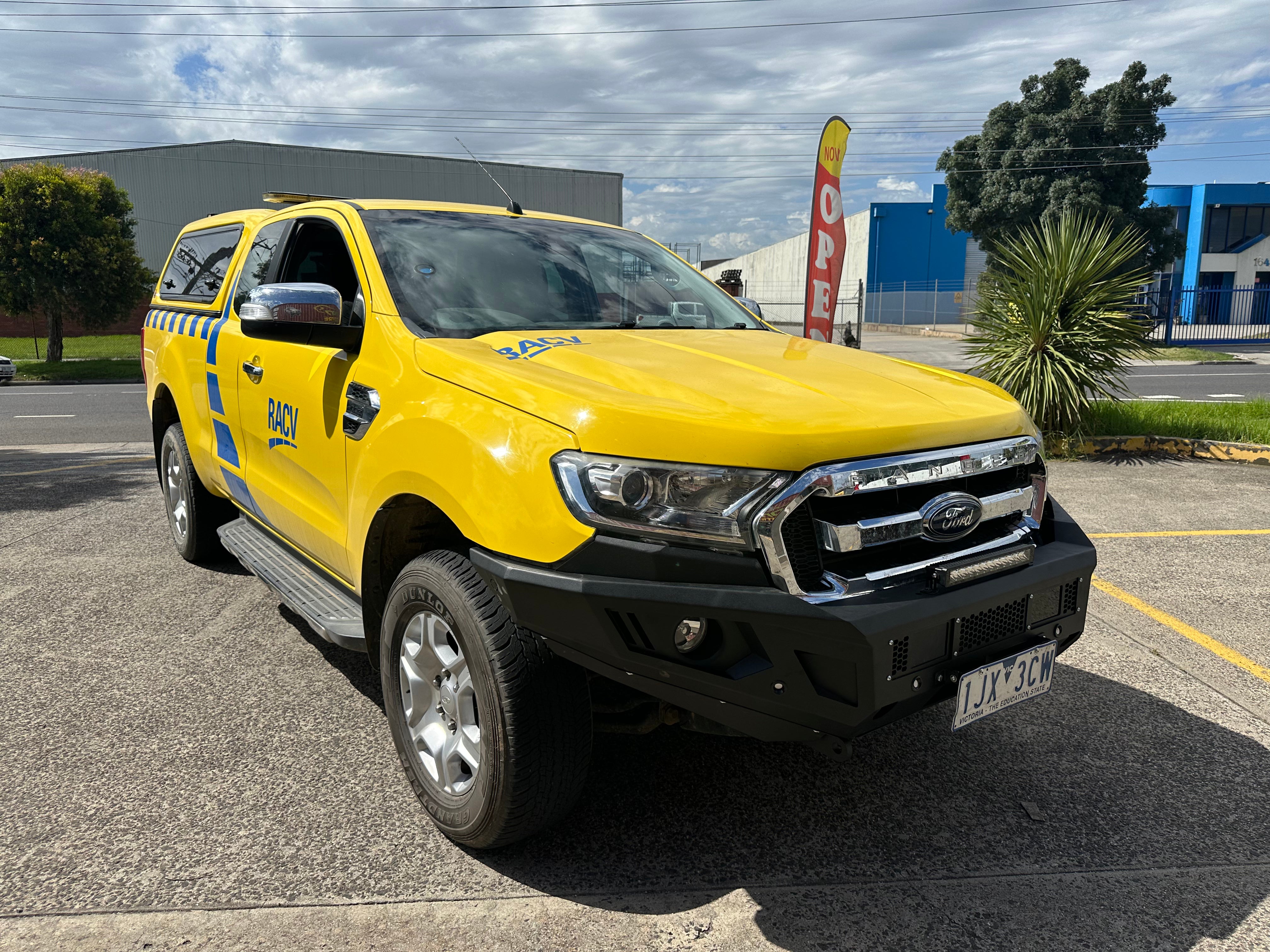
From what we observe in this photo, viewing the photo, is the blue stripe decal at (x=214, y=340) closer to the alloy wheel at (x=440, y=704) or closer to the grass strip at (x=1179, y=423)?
the alloy wheel at (x=440, y=704)

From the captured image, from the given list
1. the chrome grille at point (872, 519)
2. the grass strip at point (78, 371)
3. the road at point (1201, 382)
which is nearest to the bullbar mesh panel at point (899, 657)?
the chrome grille at point (872, 519)

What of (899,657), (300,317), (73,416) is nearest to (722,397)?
(899,657)

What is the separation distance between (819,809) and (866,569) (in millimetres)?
1019

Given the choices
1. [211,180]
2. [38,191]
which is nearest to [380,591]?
[38,191]

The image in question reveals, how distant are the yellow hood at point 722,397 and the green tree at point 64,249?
27.4m

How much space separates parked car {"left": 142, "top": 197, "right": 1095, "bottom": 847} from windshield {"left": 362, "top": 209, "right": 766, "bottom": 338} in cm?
2

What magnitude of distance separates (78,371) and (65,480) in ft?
62.3

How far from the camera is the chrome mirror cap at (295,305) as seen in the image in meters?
2.93

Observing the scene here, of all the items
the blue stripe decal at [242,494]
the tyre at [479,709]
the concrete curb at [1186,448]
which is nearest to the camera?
the tyre at [479,709]

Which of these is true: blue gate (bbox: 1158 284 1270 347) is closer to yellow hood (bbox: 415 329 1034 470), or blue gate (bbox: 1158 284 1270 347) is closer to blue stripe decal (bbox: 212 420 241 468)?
yellow hood (bbox: 415 329 1034 470)

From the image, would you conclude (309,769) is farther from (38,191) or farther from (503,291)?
(38,191)

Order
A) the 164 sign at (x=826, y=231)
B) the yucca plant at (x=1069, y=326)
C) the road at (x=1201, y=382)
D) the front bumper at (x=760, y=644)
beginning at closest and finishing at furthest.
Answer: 1. the front bumper at (x=760, y=644)
2. the yucca plant at (x=1069, y=326)
3. the 164 sign at (x=826, y=231)
4. the road at (x=1201, y=382)

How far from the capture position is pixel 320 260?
12.3 ft

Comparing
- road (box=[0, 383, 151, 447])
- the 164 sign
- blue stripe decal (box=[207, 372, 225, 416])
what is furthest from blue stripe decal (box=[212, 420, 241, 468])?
road (box=[0, 383, 151, 447])
